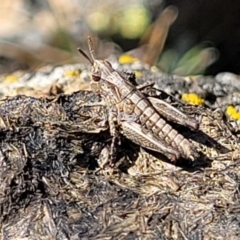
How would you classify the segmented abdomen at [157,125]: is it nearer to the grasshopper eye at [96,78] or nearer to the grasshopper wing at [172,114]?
the grasshopper wing at [172,114]

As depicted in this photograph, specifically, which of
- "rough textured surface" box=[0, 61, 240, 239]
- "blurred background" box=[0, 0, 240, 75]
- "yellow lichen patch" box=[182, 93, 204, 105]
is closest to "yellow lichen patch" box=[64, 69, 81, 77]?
"yellow lichen patch" box=[182, 93, 204, 105]

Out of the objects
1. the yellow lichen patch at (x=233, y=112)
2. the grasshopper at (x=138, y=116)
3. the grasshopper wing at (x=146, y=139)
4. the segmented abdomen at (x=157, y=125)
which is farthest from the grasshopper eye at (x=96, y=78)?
the yellow lichen patch at (x=233, y=112)

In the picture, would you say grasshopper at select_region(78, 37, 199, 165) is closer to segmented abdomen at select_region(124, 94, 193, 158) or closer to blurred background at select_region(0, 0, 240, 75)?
segmented abdomen at select_region(124, 94, 193, 158)

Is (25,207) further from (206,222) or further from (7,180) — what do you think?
(206,222)

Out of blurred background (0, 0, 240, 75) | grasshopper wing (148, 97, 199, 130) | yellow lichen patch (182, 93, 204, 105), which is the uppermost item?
grasshopper wing (148, 97, 199, 130)

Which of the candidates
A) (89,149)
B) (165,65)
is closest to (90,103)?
(89,149)
